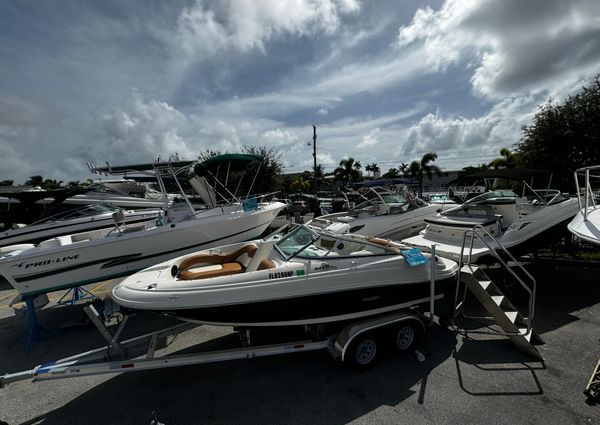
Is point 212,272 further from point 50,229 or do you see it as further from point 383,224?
point 50,229

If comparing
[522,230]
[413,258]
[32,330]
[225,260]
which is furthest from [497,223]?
[32,330]

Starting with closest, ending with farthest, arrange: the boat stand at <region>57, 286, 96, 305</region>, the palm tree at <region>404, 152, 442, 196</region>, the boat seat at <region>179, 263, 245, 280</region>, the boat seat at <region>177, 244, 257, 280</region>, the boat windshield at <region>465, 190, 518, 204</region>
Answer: the boat seat at <region>179, 263, 245, 280</region> → the boat seat at <region>177, 244, 257, 280</region> → the boat stand at <region>57, 286, 96, 305</region> → the boat windshield at <region>465, 190, 518, 204</region> → the palm tree at <region>404, 152, 442, 196</region>

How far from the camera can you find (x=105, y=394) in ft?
10.7

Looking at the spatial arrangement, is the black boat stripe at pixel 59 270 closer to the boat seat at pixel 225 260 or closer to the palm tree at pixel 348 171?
the boat seat at pixel 225 260

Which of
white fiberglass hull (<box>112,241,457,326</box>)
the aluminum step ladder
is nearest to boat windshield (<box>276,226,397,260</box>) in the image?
white fiberglass hull (<box>112,241,457,326</box>)

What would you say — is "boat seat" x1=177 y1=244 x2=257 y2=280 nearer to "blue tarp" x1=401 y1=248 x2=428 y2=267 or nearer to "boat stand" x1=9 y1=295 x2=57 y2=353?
"blue tarp" x1=401 y1=248 x2=428 y2=267

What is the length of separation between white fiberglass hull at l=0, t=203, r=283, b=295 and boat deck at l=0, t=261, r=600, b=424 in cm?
115

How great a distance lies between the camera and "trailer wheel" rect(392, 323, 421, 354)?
367 centimetres

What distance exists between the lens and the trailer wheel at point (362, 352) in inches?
132

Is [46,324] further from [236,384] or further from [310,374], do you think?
[310,374]

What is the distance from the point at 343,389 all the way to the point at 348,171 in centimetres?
3975

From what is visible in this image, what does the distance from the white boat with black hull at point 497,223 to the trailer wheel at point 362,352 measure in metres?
2.57

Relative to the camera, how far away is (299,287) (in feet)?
10.8

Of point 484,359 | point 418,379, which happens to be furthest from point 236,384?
point 484,359
